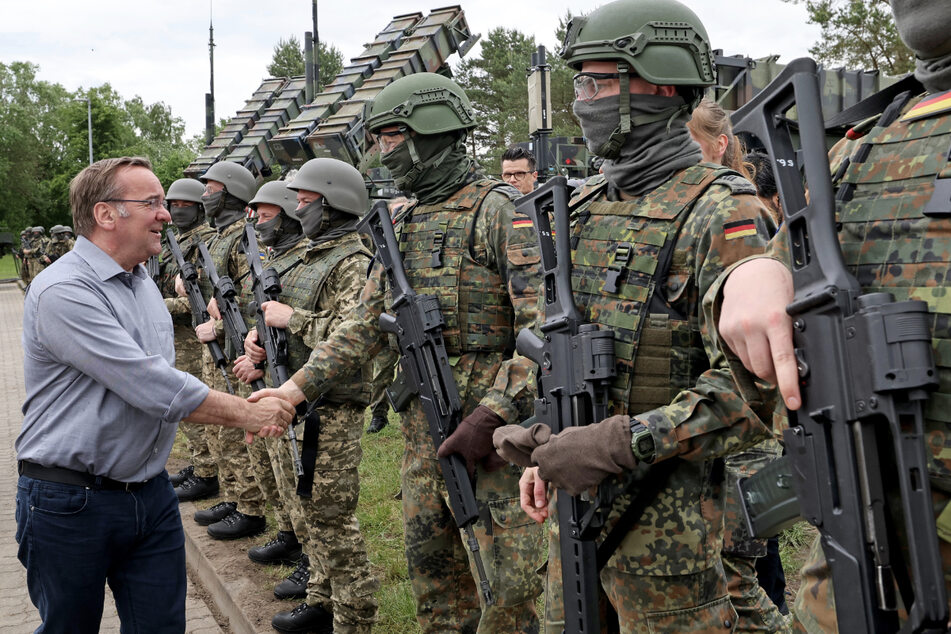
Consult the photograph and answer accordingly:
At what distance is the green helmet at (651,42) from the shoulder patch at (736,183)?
336mm

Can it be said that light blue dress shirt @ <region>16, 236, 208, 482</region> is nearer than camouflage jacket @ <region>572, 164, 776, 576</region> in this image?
No

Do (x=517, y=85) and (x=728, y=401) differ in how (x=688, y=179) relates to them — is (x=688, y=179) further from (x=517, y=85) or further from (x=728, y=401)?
(x=517, y=85)

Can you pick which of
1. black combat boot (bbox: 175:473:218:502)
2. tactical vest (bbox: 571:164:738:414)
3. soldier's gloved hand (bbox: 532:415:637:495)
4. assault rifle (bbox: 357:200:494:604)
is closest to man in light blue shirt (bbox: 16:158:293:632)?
assault rifle (bbox: 357:200:494:604)

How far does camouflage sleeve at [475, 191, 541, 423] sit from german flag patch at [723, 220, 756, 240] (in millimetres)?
901

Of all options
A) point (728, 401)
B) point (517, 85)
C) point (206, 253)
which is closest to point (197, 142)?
point (517, 85)

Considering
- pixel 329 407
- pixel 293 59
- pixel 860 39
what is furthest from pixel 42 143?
pixel 329 407

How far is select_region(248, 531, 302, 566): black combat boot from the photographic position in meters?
5.24

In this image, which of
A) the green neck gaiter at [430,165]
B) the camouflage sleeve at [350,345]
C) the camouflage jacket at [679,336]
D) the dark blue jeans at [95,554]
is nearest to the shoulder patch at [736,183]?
the camouflage jacket at [679,336]

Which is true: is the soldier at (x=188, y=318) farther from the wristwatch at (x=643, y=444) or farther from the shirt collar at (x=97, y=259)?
the wristwatch at (x=643, y=444)

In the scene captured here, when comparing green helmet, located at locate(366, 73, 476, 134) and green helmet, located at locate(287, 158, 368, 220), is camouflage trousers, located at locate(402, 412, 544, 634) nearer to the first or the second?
green helmet, located at locate(366, 73, 476, 134)

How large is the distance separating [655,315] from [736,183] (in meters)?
Answer: 0.44

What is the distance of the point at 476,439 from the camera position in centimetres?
292

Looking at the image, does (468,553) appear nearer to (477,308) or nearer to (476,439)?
(476,439)

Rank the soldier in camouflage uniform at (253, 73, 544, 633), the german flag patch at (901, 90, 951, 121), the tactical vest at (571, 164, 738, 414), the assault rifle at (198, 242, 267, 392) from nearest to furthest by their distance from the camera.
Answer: the german flag patch at (901, 90, 951, 121), the tactical vest at (571, 164, 738, 414), the soldier in camouflage uniform at (253, 73, 544, 633), the assault rifle at (198, 242, 267, 392)
